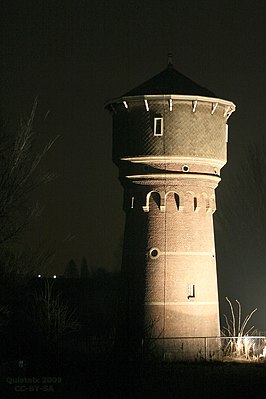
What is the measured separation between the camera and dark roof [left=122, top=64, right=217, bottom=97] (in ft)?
126

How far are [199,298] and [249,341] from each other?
302 centimetres

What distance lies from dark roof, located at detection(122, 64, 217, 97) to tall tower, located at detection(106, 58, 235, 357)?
5 cm

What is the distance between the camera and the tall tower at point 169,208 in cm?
3753

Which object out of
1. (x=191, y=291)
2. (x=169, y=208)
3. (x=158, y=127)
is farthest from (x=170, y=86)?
(x=191, y=291)

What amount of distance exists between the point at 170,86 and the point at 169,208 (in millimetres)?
4439

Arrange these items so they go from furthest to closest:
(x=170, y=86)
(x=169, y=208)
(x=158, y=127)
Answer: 1. (x=170, y=86)
2. (x=158, y=127)
3. (x=169, y=208)

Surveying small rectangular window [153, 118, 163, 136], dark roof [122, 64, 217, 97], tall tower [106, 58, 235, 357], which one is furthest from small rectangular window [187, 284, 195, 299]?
dark roof [122, 64, 217, 97]

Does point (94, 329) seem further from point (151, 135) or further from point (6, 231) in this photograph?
point (6, 231)

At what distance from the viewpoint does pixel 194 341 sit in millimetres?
37594

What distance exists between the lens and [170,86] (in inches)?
1528

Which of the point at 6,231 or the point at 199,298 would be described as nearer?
the point at 6,231

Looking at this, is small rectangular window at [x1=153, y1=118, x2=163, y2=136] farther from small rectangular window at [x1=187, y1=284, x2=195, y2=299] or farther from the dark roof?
small rectangular window at [x1=187, y1=284, x2=195, y2=299]

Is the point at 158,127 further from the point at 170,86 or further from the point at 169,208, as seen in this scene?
the point at 169,208

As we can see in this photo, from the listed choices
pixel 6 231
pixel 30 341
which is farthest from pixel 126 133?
pixel 6 231
